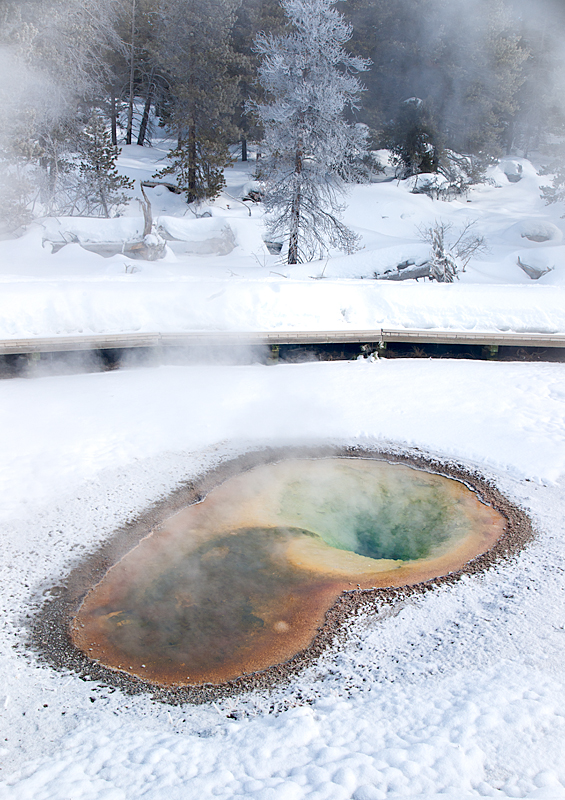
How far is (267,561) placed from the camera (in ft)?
14.4

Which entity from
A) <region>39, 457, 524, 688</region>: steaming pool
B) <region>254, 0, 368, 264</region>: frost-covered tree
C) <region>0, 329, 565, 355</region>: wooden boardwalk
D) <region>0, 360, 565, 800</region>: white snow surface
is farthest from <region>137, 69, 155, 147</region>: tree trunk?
<region>39, 457, 524, 688</region>: steaming pool

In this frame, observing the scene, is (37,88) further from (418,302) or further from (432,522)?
(432,522)

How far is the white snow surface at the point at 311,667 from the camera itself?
2633 millimetres

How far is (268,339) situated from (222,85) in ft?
54.7

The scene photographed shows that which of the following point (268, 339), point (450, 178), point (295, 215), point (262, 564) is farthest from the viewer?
point (450, 178)

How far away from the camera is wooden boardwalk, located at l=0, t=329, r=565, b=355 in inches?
291

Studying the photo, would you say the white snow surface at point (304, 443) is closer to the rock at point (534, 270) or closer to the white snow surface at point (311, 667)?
the white snow surface at point (311, 667)

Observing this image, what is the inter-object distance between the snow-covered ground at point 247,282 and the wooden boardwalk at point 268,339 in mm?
240

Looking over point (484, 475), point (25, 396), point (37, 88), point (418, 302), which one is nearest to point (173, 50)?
point (37, 88)

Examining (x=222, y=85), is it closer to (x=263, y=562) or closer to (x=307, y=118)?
(x=307, y=118)

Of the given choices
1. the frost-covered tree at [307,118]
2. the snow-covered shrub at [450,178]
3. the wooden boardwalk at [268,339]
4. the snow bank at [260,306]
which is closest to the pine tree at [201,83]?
the frost-covered tree at [307,118]

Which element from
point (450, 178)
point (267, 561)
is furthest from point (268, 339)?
point (450, 178)

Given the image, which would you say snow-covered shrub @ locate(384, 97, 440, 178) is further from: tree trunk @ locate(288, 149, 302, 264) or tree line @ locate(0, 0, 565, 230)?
tree trunk @ locate(288, 149, 302, 264)

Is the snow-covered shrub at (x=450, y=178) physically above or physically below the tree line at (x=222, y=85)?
below
